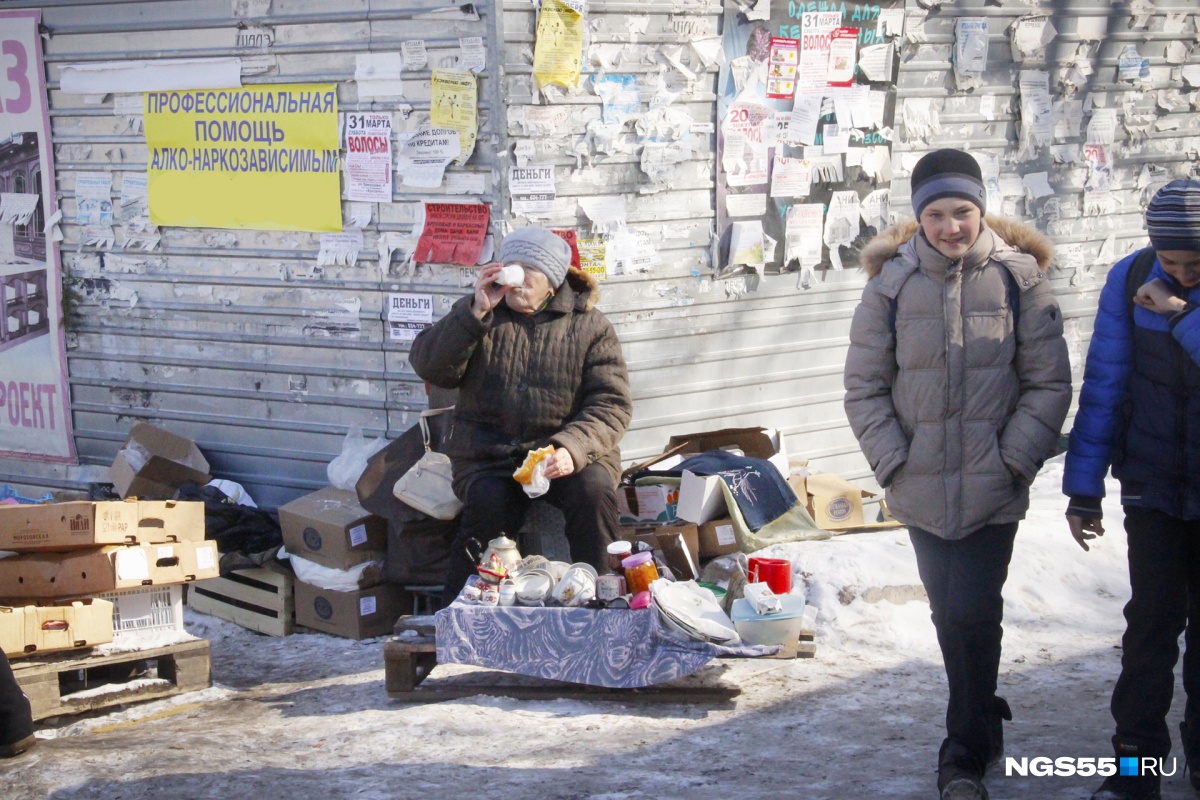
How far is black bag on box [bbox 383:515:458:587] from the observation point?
5.71m

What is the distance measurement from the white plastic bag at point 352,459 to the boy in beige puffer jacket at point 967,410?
3142 mm

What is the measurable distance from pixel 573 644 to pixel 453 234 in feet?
7.24

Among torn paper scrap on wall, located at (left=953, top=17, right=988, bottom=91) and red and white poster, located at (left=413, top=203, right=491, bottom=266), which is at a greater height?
torn paper scrap on wall, located at (left=953, top=17, right=988, bottom=91)

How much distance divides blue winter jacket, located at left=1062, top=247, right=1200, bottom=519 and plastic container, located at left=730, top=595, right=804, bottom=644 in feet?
4.19

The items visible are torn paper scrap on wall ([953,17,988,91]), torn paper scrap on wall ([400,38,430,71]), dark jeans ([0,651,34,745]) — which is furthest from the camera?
torn paper scrap on wall ([953,17,988,91])

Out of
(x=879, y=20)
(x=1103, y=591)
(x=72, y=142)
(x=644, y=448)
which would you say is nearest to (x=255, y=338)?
(x=72, y=142)

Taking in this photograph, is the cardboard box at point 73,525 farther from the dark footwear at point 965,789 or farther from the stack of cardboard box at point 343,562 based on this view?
the dark footwear at point 965,789

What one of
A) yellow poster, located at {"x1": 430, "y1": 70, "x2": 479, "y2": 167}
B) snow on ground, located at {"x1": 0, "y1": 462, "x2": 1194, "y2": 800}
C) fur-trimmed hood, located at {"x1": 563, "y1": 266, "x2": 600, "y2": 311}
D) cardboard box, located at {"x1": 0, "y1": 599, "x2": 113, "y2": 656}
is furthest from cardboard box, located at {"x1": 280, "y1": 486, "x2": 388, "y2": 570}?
yellow poster, located at {"x1": 430, "y1": 70, "x2": 479, "y2": 167}

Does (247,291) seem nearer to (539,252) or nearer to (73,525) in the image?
(73,525)

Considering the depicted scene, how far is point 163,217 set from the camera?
6.84 m

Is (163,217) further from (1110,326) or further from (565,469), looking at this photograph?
(1110,326)

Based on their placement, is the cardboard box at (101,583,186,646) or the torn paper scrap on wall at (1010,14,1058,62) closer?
the cardboard box at (101,583,186,646)

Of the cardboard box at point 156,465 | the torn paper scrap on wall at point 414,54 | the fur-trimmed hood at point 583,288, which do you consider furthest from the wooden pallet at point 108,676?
the torn paper scrap on wall at point 414,54

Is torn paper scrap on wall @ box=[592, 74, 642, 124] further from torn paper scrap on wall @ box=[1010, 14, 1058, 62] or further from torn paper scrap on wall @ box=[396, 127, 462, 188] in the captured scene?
torn paper scrap on wall @ box=[1010, 14, 1058, 62]
